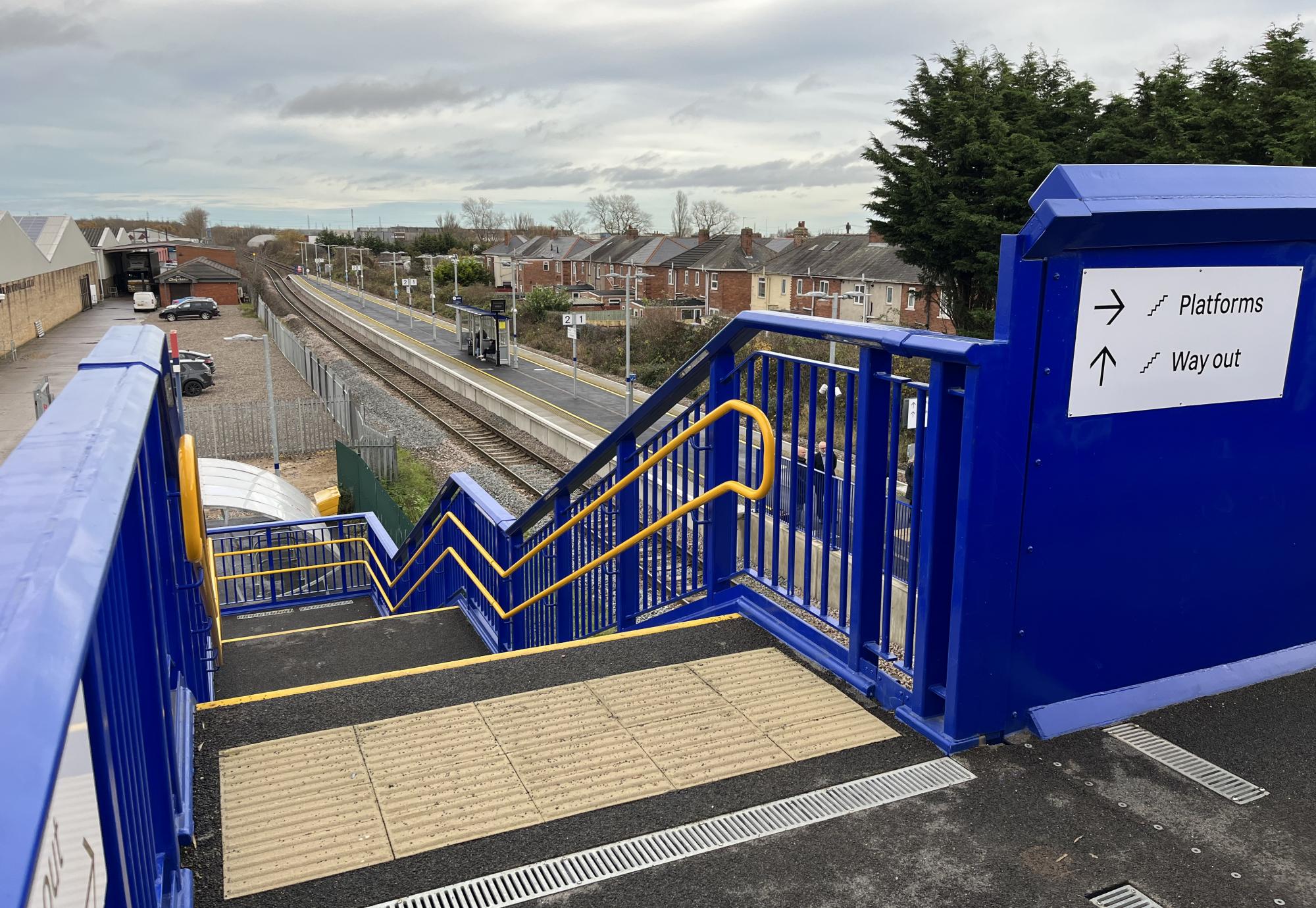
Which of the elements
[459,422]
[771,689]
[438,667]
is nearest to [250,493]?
[438,667]

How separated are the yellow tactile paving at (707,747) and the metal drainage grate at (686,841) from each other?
0.76 feet

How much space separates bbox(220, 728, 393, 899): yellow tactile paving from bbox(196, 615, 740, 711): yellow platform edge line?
1.34 feet

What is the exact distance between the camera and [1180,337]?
128 inches

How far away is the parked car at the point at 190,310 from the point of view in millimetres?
59844

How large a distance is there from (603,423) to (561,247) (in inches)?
2700

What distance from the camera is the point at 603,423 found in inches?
1058

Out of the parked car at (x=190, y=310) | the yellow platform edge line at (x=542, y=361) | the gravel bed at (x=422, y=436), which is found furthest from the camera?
the parked car at (x=190, y=310)

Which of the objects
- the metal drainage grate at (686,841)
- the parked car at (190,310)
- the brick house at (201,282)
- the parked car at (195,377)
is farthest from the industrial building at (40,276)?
the metal drainage grate at (686,841)

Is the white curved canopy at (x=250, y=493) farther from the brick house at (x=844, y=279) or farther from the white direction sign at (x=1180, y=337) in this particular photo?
the brick house at (x=844, y=279)

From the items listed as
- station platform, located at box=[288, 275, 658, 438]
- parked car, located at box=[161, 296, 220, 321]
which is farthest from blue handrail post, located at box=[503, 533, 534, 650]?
parked car, located at box=[161, 296, 220, 321]

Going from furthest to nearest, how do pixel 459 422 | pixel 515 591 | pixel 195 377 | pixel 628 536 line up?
1. pixel 195 377
2. pixel 459 422
3. pixel 515 591
4. pixel 628 536

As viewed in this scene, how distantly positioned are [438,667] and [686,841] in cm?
165

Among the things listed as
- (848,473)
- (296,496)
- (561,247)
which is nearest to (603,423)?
(296,496)

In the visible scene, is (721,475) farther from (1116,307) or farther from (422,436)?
(422,436)
